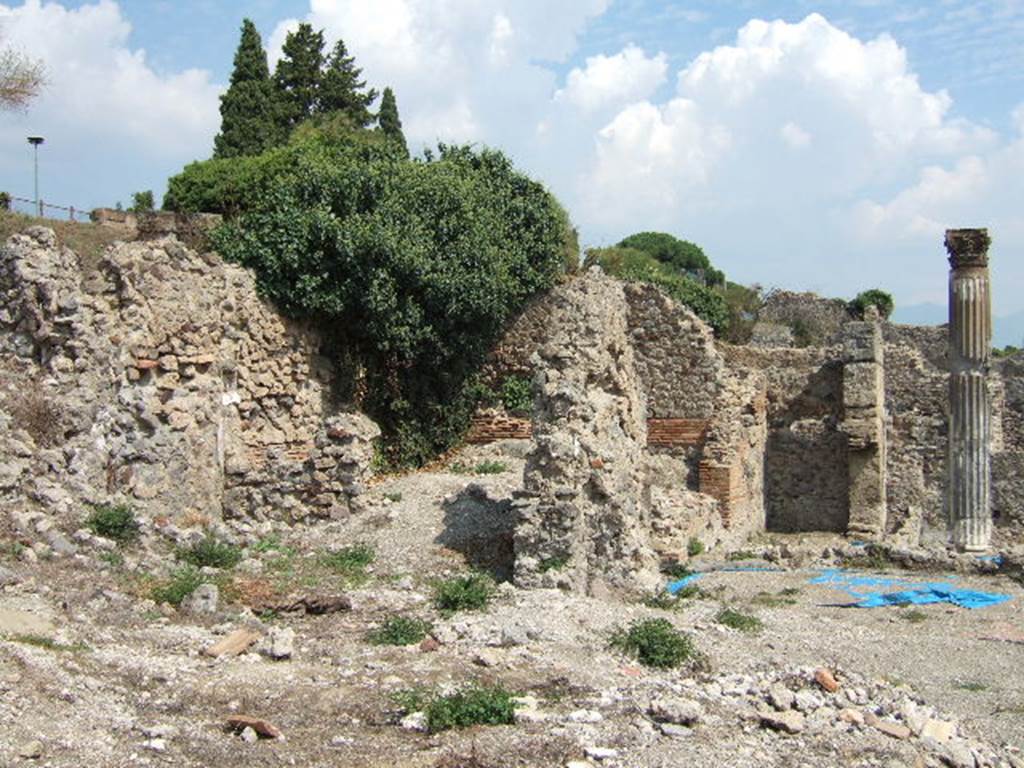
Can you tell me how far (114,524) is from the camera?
1189 cm

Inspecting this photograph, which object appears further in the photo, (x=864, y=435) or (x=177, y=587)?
(x=864, y=435)

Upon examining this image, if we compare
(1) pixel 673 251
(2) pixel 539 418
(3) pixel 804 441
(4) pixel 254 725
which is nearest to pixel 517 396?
(3) pixel 804 441

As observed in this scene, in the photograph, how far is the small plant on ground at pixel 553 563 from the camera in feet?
39.8

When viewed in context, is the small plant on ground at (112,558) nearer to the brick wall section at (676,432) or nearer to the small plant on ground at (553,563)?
the small plant on ground at (553,563)

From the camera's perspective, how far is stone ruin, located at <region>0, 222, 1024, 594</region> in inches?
503

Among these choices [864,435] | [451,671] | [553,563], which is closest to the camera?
[451,671]

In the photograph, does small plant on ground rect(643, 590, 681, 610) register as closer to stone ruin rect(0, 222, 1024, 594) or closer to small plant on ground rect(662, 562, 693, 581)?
stone ruin rect(0, 222, 1024, 594)

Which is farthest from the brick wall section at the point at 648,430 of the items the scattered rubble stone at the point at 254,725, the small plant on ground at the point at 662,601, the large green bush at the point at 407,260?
the scattered rubble stone at the point at 254,725

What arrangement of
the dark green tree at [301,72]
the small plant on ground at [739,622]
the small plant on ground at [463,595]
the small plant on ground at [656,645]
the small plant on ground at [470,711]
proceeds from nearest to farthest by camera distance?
the small plant on ground at [470,711] → the small plant on ground at [656,645] → the small plant on ground at [463,595] → the small plant on ground at [739,622] → the dark green tree at [301,72]

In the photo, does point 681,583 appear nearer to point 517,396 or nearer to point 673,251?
point 517,396

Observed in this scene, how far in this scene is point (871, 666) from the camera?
32.7 feet

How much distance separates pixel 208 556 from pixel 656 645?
509 cm

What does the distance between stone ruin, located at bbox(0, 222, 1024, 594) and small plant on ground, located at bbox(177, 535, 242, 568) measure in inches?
44.3

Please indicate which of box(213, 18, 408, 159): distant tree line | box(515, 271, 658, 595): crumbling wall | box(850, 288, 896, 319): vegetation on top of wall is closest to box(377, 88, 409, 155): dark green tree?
box(213, 18, 408, 159): distant tree line
